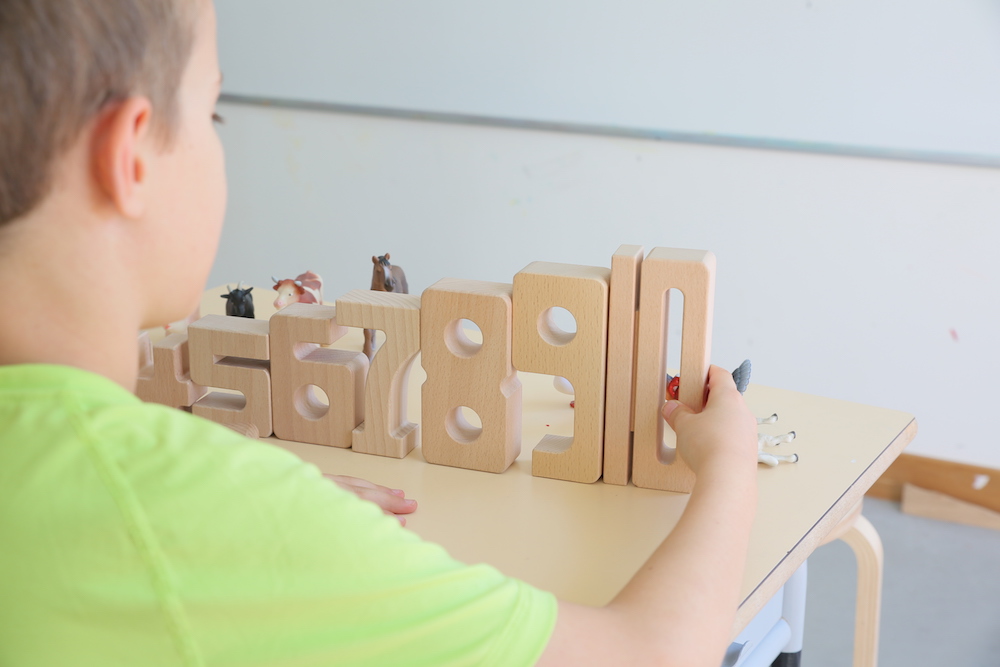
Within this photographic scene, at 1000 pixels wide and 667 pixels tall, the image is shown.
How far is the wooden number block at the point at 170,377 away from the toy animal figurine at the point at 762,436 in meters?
0.47

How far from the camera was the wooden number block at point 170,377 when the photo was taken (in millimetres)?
919

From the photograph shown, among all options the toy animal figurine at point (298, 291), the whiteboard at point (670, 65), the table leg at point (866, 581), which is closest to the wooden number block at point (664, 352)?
the table leg at point (866, 581)

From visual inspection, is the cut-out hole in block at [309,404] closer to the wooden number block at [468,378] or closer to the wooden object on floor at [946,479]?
the wooden number block at [468,378]

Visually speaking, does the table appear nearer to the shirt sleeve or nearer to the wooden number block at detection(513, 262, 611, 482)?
the wooden number block at detection(513, 262, 611, 482)

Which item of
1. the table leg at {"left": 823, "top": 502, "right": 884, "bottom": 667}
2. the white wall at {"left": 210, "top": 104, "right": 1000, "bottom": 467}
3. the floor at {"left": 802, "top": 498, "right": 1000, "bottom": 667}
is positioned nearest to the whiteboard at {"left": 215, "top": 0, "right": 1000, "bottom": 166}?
the white wall at {"left": 210, "top": 104, "right": 1000, "bottom": 467}

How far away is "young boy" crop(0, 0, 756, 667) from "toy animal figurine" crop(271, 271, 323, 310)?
0.63 m

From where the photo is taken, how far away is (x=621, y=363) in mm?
817

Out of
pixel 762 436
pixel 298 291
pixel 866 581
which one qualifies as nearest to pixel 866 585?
pixel 866 581

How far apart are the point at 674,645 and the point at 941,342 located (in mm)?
1632

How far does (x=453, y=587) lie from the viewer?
446 millimetres

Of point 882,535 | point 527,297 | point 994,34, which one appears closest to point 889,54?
point 994,34

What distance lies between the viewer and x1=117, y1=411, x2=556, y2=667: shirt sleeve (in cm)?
41

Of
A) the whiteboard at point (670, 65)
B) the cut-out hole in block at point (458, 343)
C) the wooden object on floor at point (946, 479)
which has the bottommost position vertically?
the wooden object on floor at point (946, 479)

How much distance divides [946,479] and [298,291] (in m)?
1.56
